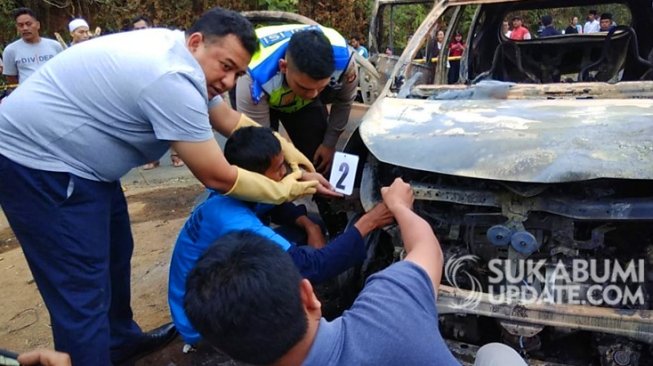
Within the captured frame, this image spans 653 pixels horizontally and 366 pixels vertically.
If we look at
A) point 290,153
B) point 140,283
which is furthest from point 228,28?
point 140,283

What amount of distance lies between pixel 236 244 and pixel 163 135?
2.85 ft

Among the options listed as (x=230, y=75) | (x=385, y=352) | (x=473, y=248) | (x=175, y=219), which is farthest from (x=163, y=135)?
(x=175, y=219)

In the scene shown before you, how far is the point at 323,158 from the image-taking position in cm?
371

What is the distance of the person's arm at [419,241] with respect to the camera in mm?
1514

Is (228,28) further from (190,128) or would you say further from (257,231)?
(257,231)

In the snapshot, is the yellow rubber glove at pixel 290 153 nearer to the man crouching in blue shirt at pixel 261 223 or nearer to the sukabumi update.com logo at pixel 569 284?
the man crouching in blue shirt at pixel 261 223

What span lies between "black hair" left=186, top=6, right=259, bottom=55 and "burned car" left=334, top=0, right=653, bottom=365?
68 cm

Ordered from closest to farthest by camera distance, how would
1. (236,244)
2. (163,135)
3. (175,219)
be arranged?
1. (236,244)
2. (163,135)
3. (175,219)

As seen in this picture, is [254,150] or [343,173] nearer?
[254,150]

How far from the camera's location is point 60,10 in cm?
1247

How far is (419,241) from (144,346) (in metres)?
1.89

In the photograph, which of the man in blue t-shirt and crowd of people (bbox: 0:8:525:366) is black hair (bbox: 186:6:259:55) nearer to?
crowd of people (bbox: 0:8:525:366)

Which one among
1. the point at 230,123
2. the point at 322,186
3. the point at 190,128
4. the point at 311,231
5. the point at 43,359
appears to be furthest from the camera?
the point at 311,231

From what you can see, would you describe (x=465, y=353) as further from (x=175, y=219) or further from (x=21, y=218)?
(x=175, y=219)
